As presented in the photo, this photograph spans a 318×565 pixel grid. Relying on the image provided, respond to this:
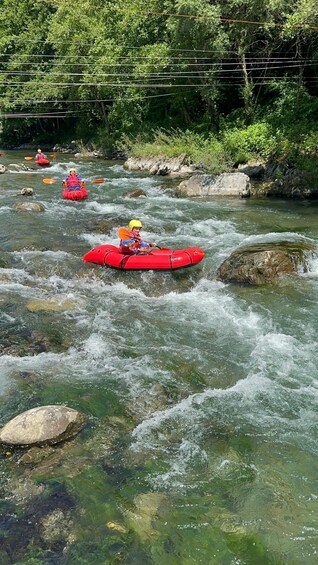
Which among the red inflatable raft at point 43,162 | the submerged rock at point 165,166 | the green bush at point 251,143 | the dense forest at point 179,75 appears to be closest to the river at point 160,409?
the green bush at point 251,143

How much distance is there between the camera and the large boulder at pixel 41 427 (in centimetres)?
425

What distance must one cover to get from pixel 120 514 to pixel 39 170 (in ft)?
63.6

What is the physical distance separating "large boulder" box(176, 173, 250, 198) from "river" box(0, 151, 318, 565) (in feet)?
16.5

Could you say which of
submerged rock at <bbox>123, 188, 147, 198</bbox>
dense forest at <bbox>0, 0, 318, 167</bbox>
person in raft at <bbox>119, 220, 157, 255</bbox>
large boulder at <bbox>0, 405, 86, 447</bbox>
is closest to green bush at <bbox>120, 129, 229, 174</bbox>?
dense forest at <bbox>0, 0, 318, 167</bbox>

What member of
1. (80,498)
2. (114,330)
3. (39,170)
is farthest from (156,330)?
(39,170)

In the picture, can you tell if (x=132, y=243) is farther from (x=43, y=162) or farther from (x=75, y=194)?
(x=43, y=162)

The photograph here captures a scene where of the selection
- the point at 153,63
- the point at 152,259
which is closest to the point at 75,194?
the point at 152,259

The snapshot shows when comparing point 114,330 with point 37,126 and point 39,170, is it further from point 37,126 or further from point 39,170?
point 37,126

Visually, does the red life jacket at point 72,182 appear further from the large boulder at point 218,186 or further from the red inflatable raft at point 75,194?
the large boulder at point 218,186

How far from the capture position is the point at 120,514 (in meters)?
3.62

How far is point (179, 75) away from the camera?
1938cm

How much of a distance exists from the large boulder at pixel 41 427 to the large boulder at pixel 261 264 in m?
4.54

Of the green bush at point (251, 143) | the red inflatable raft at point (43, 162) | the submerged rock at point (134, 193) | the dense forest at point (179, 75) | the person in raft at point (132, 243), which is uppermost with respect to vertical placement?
the dense forest at point (179, 75)

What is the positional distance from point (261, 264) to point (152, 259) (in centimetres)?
196
